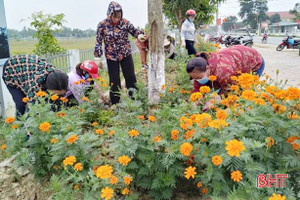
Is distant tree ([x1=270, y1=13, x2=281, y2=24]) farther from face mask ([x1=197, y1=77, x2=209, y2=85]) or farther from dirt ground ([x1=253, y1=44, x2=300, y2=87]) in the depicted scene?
face mask ([x1=197, y1=77, x2=209, y2=85])

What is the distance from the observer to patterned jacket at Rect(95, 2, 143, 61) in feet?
11.8

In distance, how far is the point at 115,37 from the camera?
11.9 feet

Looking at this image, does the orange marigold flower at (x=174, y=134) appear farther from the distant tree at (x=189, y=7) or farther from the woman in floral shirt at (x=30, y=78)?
the distant tree at (x=189, y=7)

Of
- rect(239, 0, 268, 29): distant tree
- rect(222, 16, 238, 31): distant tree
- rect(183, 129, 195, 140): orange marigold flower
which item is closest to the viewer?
rect(183, 129, 195, 140): orange marigold flower

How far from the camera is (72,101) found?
297cm

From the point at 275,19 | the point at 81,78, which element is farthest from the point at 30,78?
the point at 275,19

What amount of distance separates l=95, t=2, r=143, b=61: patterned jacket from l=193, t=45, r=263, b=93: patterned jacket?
130 cm

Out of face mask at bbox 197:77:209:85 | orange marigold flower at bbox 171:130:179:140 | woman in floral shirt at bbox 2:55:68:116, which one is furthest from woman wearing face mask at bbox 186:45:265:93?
woman in floral shirt at bbox 2:55:68:116

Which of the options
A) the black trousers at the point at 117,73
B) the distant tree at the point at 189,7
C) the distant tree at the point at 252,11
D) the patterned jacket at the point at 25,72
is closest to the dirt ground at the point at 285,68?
the black trousers at the point at 117,73

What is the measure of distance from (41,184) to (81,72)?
1.44 meters

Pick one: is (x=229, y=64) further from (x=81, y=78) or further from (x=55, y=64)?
(x=55, y=64)

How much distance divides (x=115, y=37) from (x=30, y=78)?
1427 millimetres

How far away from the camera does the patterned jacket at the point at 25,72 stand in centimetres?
255

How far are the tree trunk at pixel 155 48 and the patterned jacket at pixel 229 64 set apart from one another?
763 millimetres
